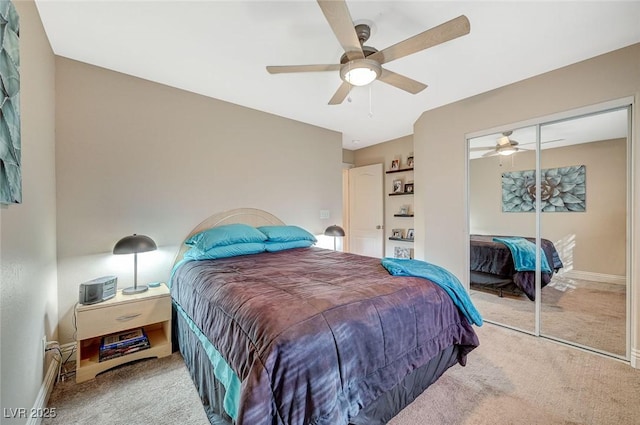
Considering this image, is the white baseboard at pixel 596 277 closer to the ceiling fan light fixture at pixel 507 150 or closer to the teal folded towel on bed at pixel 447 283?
the ceiling fan light fixture at pixel 507 150

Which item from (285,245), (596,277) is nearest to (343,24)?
(285,245)

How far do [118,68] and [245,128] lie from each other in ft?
4.40

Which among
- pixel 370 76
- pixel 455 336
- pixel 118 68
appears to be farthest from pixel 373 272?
pixel 118 68

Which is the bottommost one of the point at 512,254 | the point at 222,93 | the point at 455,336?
the point at 455,336

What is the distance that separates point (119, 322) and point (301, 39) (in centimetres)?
267

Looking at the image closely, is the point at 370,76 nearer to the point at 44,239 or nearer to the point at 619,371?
the point at 44,239

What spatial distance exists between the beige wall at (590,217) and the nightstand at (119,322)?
3612 mm

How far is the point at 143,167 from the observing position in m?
2.63

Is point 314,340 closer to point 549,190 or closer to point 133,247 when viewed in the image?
point 133,247

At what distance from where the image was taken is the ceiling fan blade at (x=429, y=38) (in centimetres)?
144

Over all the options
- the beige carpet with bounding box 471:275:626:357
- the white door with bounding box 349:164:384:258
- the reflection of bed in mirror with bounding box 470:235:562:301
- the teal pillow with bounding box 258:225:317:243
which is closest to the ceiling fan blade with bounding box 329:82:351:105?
the teal pillow with bounding box 258:225:317:243

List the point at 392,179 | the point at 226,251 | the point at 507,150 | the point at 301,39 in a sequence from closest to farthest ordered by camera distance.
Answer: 1. the point at 301,39
2. the point at 226,251
3. the point at 507,150
4. the point at 392,179

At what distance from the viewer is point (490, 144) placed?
3.09 m

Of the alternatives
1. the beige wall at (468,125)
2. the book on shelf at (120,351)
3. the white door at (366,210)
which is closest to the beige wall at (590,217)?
the beige wall at (468,125)
